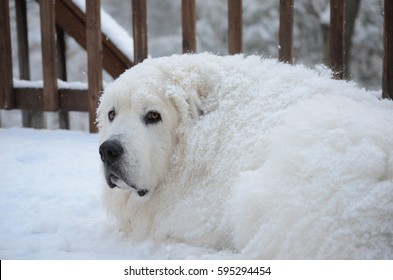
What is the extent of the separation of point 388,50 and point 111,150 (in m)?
2.36

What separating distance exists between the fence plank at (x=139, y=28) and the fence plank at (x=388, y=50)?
2137 millimetres

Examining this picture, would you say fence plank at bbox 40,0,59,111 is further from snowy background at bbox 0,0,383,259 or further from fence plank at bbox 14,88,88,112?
snowy background at bbox 0,0,383,259

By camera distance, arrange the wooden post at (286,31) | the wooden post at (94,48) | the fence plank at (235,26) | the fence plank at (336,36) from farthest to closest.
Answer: the wooden post at (94,48)
the fence plank at (235,26)
the wooden post at (286,31)
the fence plank at (336,36)

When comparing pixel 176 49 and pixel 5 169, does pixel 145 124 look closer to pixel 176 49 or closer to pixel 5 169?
→ pixel 5 169

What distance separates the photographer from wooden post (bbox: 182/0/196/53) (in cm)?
471

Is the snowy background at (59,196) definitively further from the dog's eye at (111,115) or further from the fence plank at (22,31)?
the fence plank at (22,31)

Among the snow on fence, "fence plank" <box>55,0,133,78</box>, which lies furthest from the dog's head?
"fence plank" <box>55,0,133,78</box>

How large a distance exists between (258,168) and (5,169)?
101 inches

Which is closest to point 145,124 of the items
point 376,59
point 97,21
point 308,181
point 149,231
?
point 149,231

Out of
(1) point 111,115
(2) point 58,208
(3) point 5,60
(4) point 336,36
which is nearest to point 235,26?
(4) point 336,36

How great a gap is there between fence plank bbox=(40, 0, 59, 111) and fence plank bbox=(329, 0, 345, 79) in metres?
→ 2.82

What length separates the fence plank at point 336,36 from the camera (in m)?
4.14

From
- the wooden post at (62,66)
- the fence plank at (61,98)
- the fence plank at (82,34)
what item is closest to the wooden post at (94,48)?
the fence plank at (61,98)

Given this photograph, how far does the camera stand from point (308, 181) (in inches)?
79.2
